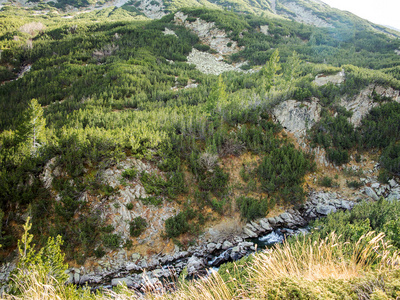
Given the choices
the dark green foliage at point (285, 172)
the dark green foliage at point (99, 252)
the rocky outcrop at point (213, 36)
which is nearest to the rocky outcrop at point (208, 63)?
the rocky outcrop at point (213, 36)

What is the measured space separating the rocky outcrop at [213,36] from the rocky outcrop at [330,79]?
63.0 feet

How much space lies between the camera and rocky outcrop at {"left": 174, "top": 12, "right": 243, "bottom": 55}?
121 ft

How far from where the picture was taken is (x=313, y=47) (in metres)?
35.5

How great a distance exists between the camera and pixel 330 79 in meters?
20.5

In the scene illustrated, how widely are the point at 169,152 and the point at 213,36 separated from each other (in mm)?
33402

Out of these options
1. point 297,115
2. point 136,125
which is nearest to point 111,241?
point 136,125

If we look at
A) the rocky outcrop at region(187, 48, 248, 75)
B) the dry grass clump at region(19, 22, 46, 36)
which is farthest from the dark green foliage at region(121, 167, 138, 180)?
the dry grass clump at region(19, 22, 46, 36)

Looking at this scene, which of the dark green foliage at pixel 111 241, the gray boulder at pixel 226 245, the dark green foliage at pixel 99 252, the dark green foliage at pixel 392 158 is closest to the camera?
the dark green foliage at pixel 99 252

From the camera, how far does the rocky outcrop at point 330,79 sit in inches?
785

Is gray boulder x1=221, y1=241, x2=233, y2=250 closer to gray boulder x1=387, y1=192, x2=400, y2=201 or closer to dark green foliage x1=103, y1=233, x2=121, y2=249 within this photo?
dark green foliage x1=103, y1=233, x2=121, y2=249

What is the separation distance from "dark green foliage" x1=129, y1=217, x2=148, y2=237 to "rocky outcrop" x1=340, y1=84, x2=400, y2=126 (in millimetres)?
17759

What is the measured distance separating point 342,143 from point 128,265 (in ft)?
53.7

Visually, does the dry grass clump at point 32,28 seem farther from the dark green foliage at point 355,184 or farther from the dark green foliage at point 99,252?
the dark green foliage at point 355,184

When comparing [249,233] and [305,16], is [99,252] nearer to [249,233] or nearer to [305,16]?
[249,233]
